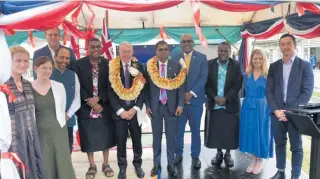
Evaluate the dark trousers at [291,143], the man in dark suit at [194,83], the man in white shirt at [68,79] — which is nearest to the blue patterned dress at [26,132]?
the man in white shirt at [68,79]

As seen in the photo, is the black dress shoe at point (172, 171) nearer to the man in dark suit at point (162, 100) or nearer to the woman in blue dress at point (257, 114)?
the man in dark suit at point (162, 100)

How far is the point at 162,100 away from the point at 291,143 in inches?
61.5

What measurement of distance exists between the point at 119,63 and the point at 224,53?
1.39m

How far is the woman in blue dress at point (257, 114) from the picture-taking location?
3.42 metres

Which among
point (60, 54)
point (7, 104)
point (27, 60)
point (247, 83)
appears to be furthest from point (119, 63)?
point (247, 83)

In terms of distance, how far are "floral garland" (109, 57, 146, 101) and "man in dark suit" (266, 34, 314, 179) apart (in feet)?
5.01

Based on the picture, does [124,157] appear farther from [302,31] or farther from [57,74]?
[302,31]

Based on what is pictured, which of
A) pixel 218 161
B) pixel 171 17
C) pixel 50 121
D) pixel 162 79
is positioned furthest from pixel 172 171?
pixel 171 17

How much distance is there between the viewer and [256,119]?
3.51 meters

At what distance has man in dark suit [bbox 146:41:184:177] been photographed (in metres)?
3.19

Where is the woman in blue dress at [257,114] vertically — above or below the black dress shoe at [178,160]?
above

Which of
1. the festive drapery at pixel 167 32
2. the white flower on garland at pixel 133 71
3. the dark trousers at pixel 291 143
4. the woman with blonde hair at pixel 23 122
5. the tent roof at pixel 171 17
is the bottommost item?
the dark trousers at pixel 291 143

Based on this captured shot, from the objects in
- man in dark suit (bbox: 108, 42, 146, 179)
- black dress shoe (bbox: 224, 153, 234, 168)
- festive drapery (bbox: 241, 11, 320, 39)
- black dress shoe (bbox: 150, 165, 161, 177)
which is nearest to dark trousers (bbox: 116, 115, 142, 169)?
man in dark suit (bbox: 108, 42, 146, 179)

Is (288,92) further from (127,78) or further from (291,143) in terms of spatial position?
(127,78)
